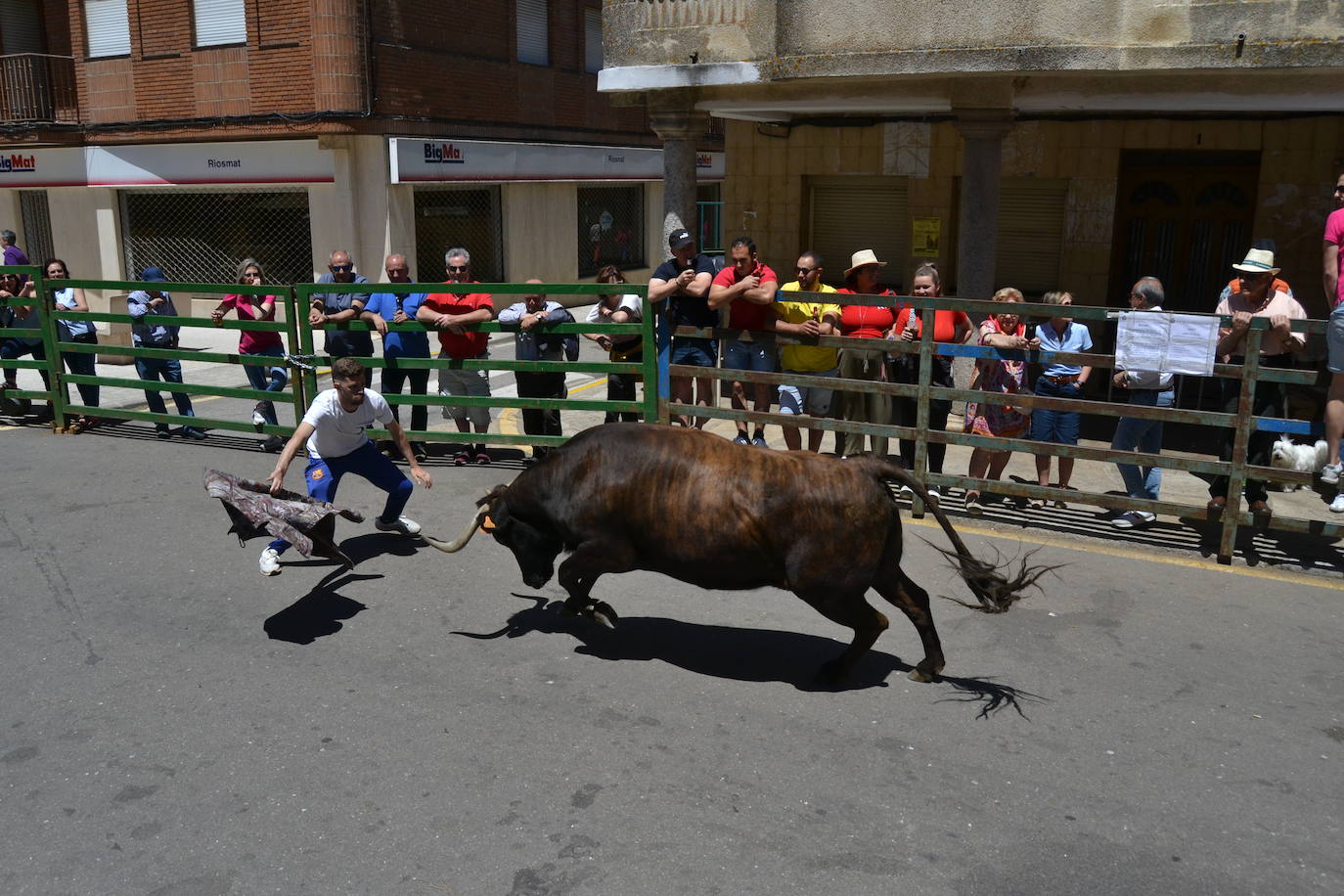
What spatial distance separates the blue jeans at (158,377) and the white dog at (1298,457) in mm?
9344

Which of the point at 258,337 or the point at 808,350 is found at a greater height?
the point at 808,350

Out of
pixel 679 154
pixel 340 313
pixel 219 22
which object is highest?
pixel 219 22

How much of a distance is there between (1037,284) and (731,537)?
10911 mm

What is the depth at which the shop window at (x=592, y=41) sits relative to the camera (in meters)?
23.8

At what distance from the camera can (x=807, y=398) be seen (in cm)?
927

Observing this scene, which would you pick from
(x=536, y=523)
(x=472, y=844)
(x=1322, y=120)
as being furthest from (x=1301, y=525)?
(x=1322, y=120)

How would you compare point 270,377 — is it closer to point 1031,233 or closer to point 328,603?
point 328,603

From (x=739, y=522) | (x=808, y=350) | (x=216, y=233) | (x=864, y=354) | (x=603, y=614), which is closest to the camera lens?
(x=739, y=522)

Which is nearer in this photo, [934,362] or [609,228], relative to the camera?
[934,362]

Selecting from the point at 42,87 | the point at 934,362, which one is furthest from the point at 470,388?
the point at 42,87

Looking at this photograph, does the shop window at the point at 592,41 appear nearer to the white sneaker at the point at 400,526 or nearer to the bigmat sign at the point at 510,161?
the bigmat sign at the point at 510,161

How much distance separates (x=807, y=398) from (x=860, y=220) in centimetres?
735

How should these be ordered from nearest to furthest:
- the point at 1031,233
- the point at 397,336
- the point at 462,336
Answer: the point at 462,336, the point at 397,336, the point at 1031,233

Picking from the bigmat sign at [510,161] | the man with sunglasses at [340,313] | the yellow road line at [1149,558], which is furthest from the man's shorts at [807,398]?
the bigmat sign at [510,161]
